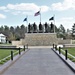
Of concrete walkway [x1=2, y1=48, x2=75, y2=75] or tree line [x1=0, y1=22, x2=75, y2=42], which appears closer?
concrete walkway [x1=2, y1=48, x2=75, y2=75]

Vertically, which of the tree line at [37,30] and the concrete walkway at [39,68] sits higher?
the tree line at [37,30]

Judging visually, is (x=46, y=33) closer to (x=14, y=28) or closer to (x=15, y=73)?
(x=15, y=73)

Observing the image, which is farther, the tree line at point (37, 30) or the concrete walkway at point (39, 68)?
the tree line at point (37, 30)

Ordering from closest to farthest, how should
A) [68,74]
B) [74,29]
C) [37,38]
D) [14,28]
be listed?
[68,74], [37,38], [74,29], [14,28]

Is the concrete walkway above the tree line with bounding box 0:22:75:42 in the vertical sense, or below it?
below

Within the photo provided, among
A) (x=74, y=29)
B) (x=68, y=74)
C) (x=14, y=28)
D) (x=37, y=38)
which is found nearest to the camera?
(x=68, y=74)

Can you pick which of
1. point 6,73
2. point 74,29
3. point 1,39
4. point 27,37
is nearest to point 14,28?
point 1,39

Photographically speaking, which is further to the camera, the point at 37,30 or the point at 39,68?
the point at 37,30

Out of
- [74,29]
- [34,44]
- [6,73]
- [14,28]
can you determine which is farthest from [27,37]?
[14,28]

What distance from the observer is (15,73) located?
10.1 m

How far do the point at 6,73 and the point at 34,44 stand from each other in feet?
119

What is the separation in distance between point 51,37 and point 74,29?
59.1 metres

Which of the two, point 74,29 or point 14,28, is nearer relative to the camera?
point 74,29

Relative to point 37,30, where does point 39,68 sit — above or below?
below
